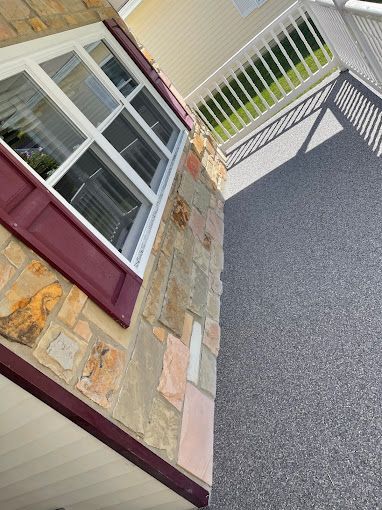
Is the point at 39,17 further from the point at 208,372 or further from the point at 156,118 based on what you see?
the point at 208,372

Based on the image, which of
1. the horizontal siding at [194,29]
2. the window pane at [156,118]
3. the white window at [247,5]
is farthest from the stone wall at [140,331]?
the white window at [247,5]

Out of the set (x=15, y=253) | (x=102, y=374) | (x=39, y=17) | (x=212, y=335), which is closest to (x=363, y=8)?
(x=39, y=17)

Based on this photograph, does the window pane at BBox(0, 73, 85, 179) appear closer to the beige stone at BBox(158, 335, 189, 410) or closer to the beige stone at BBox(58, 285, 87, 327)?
the beige stone at BBox(58, 285, 87, 327)

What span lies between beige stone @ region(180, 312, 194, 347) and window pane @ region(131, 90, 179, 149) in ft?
7.37

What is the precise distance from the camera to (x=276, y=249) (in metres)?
3.59

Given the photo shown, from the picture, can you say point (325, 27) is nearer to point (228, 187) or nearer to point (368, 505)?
point (228, 187)

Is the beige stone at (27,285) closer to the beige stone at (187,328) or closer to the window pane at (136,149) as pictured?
the beige stone at (187,328)

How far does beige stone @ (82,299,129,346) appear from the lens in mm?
2080

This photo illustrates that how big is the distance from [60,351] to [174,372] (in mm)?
902

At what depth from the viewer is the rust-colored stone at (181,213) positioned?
362 cm

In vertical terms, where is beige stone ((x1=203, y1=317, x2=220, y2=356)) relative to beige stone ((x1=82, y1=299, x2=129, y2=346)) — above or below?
below

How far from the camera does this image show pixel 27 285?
5.93 feet

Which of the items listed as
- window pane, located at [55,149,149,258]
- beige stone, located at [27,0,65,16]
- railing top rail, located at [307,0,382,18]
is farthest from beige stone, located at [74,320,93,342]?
railing top rail, located at [307,0,382,18]

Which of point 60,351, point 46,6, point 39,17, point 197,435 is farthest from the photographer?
point 46,6
